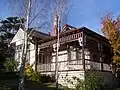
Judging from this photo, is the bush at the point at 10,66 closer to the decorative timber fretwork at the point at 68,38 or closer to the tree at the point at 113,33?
the decorative timber fretwork at the point at 68,38

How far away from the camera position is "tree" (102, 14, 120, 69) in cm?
2138

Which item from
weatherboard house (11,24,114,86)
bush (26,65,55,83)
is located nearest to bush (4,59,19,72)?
weatherboard house (11,24,114,86)

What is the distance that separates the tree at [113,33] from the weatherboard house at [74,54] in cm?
99

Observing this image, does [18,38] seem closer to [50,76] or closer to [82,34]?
[50,76]

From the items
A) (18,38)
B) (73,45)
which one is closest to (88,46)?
(73,45)

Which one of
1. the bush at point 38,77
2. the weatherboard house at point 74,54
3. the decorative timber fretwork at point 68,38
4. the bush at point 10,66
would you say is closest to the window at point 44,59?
the weatherboard house at point 74,54

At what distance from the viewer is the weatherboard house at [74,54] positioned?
67.8ft

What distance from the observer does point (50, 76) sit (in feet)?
75.9

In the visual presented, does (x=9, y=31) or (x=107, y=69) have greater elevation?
(x=9, y=31)

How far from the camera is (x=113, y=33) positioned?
2175 cm

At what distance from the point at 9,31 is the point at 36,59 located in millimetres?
24017

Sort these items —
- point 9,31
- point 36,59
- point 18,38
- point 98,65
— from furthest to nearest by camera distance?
point 9,31, point 18,38, point 36,59, point 98,65

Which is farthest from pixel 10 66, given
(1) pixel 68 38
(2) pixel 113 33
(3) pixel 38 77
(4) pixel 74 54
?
(2) pixel 113 33

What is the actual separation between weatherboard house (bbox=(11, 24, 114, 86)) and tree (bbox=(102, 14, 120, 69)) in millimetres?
986
